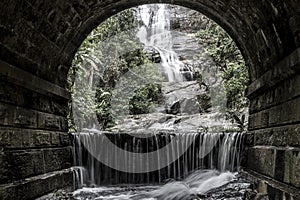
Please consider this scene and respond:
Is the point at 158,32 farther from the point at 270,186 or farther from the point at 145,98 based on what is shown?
the point at 270,186

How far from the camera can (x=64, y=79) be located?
7.29 m

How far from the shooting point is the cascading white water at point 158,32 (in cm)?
2134

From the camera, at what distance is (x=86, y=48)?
13008 millimetres

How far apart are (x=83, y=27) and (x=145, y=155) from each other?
382 centimetres

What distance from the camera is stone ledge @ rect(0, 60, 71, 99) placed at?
4.38 metres

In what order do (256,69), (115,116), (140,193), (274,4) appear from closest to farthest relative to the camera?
1. (274,4)
2. (256,69)
3. (140,193)
4. (115,116)

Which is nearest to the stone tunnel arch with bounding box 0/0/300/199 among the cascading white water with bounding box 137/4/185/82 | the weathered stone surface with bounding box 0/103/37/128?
the weathered stone surface with bounding box 0/103/37/128

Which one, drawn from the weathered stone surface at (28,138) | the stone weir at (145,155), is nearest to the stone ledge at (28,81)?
the weathered stone surface at (28,138)

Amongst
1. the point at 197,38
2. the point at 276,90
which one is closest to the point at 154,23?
the point at 197,38

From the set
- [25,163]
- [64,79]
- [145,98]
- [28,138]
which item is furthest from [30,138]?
[145,98]

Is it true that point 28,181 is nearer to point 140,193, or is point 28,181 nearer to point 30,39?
point 30,39

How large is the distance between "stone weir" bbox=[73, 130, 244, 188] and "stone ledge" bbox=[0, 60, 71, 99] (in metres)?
2.17

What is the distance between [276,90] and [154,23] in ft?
65.3

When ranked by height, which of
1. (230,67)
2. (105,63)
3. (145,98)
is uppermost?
(105,63)
